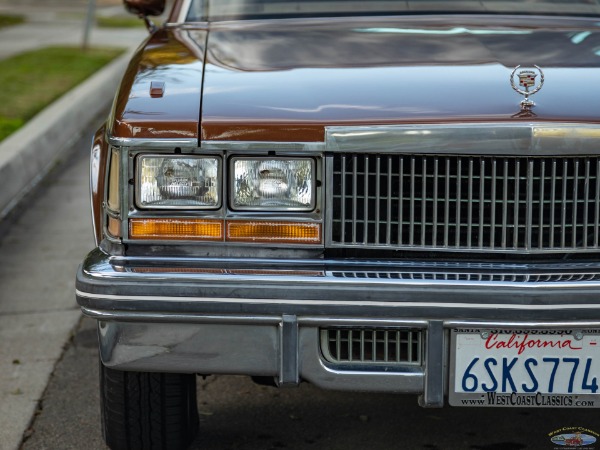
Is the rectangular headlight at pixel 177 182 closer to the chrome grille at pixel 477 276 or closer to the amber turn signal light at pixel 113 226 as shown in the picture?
the amber turn signal light at pixel 113 226

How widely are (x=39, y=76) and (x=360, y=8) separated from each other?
8.31 m

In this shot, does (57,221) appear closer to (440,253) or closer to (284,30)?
(284,30)

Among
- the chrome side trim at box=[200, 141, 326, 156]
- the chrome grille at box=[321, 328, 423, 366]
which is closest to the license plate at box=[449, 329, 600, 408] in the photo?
the chrome grille at box=[321, 328, 423, 366]

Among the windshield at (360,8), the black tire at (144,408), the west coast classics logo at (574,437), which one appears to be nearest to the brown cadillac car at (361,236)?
the black tire at (144,408)

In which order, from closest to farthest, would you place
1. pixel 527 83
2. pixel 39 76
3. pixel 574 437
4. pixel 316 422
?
pixel 527 83
pixel 574 437
pixel 316 422
pixel 39 76

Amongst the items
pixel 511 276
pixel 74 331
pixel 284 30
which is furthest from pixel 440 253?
pixel 74 331

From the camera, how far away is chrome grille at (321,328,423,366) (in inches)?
120

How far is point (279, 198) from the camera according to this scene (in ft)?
10.4

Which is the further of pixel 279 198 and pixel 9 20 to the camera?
pixel 9 20

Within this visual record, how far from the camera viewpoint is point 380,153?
3074 mm

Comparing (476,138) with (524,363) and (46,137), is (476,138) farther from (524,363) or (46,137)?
(46,137)

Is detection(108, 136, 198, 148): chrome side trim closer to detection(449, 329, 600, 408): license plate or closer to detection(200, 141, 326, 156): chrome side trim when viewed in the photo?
detection(200, 141, 326, 156): chrome side trim

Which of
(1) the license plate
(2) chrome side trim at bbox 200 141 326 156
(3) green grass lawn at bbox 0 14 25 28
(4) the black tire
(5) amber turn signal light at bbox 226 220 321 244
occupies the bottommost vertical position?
(4) the black tire

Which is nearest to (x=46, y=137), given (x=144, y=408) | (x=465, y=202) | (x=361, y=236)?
(x=144, y=408)
